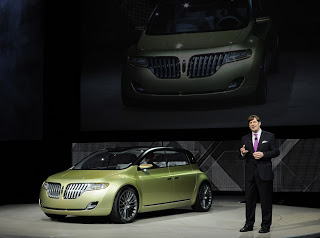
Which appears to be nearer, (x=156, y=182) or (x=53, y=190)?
(x=53, y=190)

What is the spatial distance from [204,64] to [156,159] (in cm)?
398

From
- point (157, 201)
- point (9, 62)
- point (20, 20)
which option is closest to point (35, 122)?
point (9, 62)

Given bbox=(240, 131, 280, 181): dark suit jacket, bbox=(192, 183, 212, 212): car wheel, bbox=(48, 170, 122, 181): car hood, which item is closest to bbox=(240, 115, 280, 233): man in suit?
bbox=(240, 131, 280, 181): dark suit jacket

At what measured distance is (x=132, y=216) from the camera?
36.1ft

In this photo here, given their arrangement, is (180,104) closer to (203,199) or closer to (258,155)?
(203,199)

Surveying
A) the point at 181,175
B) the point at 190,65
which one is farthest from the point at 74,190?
the point at 190,65

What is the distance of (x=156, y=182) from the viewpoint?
458 inches

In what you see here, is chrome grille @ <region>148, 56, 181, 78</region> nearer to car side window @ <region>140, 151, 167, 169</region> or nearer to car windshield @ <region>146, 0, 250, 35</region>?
car windshield @ <region>146, 0, 250, 35</region>

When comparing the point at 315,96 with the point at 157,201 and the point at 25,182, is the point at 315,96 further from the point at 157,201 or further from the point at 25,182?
the point at 25,182

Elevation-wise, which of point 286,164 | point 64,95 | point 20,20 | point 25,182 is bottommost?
point 25,182

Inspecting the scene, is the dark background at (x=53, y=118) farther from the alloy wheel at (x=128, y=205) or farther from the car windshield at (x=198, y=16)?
the alloy wheel at (x=128, y=205)

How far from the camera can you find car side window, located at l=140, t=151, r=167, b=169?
11.9 metres

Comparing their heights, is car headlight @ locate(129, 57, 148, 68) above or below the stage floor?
above

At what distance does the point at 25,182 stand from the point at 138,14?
593 cm
